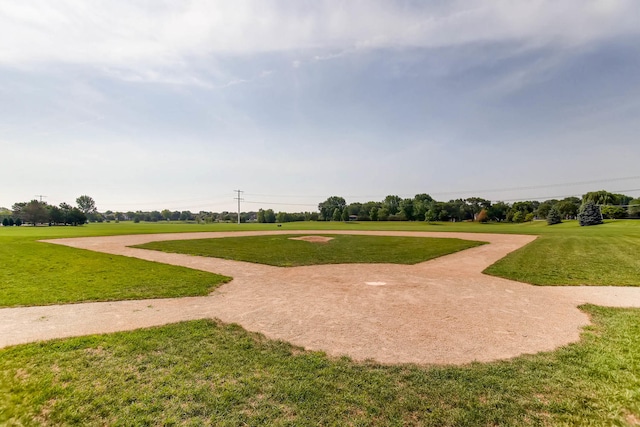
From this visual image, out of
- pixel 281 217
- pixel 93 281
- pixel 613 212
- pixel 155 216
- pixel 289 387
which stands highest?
pixel 155 216

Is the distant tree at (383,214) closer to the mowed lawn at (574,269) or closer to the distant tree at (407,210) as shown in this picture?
the distant tree at (407,210)

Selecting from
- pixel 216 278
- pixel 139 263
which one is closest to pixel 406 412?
pixel 216 278

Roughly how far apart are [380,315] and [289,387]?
3.50 metres

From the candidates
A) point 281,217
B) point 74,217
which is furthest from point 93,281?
point 281,217

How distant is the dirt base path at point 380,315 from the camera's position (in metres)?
5.11

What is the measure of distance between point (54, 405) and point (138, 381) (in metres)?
0.84

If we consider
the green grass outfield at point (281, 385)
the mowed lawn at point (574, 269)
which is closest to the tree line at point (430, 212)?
the mowed lawn at point (574, 269)

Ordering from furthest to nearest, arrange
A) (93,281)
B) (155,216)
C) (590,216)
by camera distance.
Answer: (155,216) < (590,216) < (93,281)

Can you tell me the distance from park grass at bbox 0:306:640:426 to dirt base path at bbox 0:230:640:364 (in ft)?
1.76

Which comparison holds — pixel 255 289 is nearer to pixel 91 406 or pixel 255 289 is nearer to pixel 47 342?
pixel 47 342

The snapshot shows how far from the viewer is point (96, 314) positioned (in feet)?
22.1

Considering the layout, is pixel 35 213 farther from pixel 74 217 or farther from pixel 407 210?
pixel 407 210

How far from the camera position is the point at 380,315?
22.0 ft

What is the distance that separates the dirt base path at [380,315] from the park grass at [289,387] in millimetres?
537
